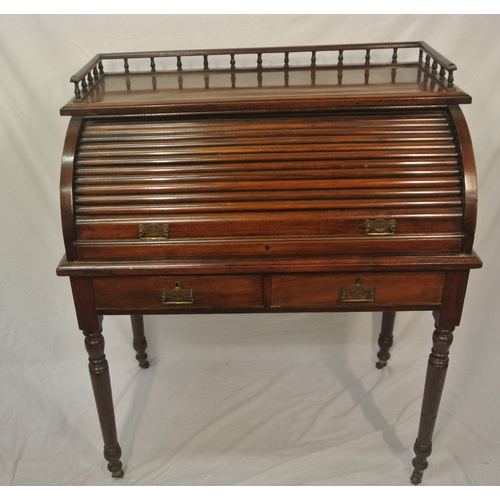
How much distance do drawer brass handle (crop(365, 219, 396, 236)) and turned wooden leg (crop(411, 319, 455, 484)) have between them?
1.43 ft

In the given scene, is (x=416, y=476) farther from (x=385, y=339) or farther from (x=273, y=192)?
(x=273, y=192)

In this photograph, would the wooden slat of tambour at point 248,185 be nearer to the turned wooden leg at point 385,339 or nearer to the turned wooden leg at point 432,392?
the turned wooden leg at point 432,392

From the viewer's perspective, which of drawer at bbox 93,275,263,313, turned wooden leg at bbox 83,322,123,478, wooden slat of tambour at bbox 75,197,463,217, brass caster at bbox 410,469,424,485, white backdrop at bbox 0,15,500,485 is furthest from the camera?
white backdrop at bbox 0,15,500,485

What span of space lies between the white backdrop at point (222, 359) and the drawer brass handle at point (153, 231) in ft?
3.81

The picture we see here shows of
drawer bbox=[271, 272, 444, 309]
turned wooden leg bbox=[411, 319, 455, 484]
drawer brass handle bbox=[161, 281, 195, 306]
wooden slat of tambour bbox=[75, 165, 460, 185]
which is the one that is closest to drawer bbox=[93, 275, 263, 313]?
drawer brass handle bbox=[161, 281, 195, 306]

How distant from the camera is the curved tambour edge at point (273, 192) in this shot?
2.32 m

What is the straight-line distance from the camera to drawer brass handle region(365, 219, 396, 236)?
232 cm

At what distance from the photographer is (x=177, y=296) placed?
2.45 meters

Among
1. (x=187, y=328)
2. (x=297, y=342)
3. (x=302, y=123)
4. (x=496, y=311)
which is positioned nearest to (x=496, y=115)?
(x=496, y=311)

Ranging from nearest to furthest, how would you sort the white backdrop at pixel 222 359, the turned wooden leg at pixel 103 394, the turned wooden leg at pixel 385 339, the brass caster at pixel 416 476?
the turned wooden leg at pixel 103 394 < the brass caster at pixel 416 476 < the white backdrop at pixel 222 359 < the turned wooden leg at pixel 385 339

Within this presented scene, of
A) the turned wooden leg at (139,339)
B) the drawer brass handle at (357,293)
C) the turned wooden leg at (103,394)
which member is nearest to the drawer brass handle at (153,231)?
the turned wooden leg at (103,394)

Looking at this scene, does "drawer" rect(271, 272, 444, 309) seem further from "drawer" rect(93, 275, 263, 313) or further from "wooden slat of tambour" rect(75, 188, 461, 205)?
"wooden slat of tambour" rect(75, 188, 461, 205)

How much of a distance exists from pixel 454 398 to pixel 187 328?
147 cm

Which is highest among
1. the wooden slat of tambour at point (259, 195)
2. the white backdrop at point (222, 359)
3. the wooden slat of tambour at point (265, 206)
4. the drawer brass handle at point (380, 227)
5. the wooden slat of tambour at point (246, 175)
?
the wooden slat of tambour at point (246, 175)
